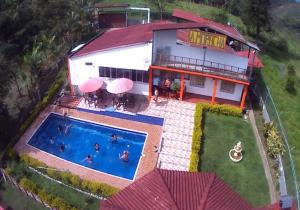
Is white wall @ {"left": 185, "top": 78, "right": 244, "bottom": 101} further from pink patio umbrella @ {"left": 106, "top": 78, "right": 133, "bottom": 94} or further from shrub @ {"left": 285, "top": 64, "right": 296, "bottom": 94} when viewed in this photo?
shrub @ {"left": 285, "top": 64, "right": 296, "bottom": 94}

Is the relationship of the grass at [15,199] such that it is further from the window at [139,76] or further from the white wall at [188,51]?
the white wall at [188,51]

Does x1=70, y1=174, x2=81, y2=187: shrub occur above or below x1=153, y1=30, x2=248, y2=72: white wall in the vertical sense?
below

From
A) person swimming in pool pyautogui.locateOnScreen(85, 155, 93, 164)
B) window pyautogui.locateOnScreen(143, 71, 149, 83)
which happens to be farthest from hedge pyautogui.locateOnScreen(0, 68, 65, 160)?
window pyautogui.locateOnScreen(143, 71, 149, 83)

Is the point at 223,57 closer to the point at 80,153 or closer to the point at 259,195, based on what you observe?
the point at 259,195

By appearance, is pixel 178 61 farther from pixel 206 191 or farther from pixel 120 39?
pixel 206 191

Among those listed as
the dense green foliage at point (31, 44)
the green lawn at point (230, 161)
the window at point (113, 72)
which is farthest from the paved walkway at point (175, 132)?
the dense green foliage at point (31, 44)

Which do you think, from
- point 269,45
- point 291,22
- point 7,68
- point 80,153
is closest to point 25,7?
point 7,68
